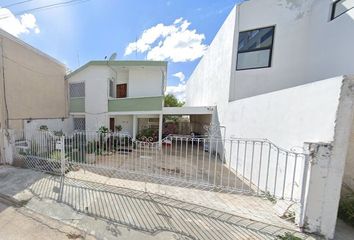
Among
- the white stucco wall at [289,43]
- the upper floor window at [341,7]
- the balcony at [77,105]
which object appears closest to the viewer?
the upper floor window at [341,7]

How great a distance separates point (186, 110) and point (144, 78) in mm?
3818

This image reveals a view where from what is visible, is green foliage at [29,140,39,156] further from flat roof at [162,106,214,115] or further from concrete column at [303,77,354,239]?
concrete column at [303,77,354,239]

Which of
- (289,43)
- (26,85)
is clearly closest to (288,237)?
(289,43)

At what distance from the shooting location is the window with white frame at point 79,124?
11.9 m

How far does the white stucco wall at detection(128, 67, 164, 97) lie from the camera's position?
11367 millimetres

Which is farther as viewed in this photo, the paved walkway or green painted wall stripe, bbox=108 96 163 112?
green painted wall stripe, bbox=108 96 163 112

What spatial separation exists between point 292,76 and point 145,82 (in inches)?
335

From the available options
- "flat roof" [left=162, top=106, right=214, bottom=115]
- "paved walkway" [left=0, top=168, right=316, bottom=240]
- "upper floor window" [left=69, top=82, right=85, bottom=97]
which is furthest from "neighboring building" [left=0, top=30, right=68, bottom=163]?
"flat roof" [left=162, top=106, right=214, bottom=115]

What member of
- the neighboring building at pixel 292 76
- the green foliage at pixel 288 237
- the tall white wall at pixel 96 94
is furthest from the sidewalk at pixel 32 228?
the tall white wall at pixel 96 94

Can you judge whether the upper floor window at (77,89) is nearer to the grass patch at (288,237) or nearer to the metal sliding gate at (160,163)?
the metal sliding gate at (160,163)

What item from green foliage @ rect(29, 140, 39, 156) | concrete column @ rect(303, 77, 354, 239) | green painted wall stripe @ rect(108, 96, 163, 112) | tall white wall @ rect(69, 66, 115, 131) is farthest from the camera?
tall white wall @ rect(69, 66, 115, 131)

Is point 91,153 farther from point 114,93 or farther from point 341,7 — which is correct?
point 341,7

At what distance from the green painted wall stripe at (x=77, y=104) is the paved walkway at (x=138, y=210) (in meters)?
7.14

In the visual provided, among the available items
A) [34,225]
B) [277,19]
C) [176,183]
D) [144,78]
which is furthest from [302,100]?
[144,78]
